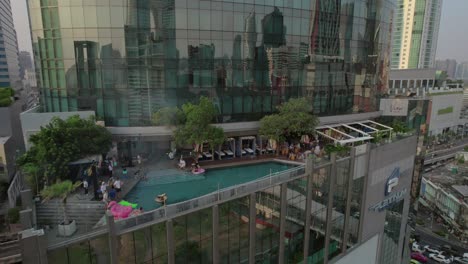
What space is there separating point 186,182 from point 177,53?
42.9 feet

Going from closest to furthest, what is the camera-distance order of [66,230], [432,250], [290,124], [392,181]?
[66,230]
[392,181]
[290,124]
[432,250]

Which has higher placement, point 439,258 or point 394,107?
point 394,107

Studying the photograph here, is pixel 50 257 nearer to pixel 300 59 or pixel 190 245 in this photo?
pixel 190 245

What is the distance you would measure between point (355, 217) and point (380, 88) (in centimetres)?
2351

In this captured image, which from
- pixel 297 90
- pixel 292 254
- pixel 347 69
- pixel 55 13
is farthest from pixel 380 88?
pixel 55 13

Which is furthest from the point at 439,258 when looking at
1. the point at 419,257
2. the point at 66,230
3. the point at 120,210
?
the point at 66,230

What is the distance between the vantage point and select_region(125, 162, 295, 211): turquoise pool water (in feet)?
58.0

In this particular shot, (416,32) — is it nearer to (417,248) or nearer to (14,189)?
(417,248)

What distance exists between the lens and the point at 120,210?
14977 mm

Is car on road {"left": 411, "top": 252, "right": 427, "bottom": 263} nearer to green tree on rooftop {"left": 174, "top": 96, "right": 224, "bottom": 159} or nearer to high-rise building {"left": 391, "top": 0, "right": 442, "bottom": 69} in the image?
green tree on rooftop {"left": 174, "top": 96, "right": 224, "bottom": 159}

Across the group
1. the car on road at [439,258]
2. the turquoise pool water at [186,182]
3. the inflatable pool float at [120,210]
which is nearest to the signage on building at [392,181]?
the turquoise pool water at [186,182]

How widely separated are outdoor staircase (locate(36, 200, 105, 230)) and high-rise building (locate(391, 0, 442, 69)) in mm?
149003

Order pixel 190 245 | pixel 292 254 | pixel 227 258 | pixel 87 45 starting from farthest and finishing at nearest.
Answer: pixel 87 45
pixel 292 254
pixel 227 258
pixel 190 245

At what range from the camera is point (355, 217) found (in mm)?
23328
